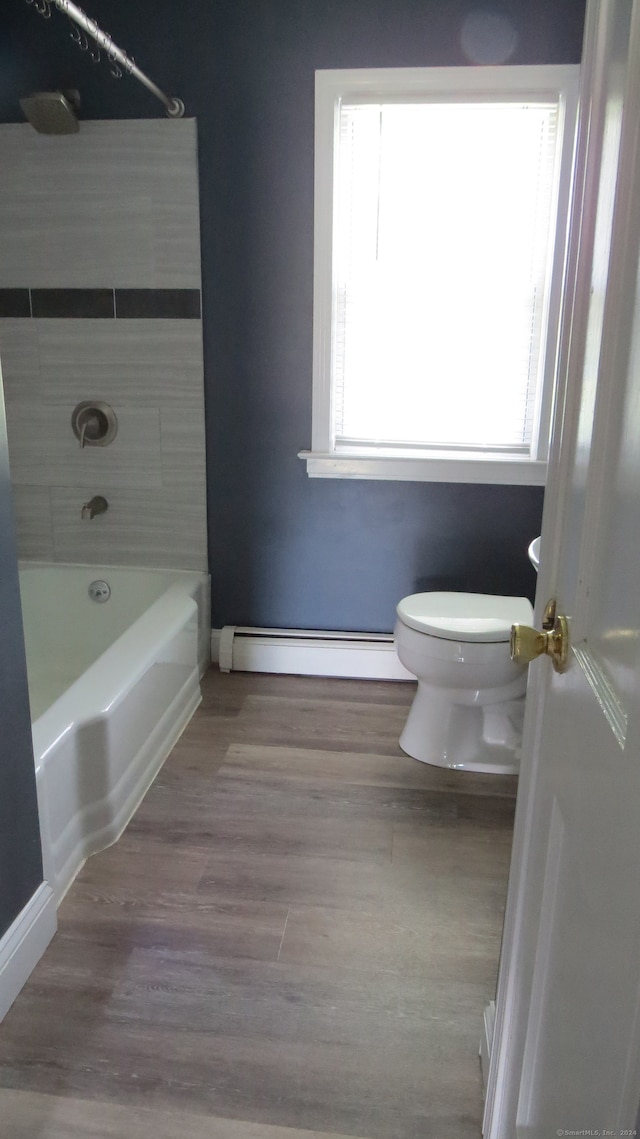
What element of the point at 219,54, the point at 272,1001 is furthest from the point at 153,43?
the point at 272,1001

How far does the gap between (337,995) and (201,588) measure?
66.4 inches

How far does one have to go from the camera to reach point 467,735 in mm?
2604

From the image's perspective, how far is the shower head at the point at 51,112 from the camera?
2.58 meters

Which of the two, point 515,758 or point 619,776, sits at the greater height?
point 619,776

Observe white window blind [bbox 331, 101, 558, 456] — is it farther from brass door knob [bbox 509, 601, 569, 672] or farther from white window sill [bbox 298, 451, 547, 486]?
brass door knob [bbox 509, 601, 569, 672]

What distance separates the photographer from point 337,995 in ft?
5.63

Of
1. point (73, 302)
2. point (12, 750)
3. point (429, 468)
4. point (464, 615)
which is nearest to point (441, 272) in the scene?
point (429, 468)

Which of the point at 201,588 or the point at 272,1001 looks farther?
the point at 201,588

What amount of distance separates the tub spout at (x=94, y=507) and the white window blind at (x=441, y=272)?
0.89m

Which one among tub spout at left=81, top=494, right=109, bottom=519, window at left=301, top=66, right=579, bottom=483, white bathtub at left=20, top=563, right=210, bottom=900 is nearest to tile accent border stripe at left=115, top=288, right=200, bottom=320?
window at left=301, top=66, right=579, bottom=483

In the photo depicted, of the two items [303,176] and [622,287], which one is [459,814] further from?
[303,176]

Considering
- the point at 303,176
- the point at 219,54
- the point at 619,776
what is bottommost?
the point at 619,776

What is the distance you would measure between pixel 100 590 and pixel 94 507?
306mm

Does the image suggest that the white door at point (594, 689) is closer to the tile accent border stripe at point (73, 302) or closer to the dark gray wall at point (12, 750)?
the dark gray wall at point (12, 750)
